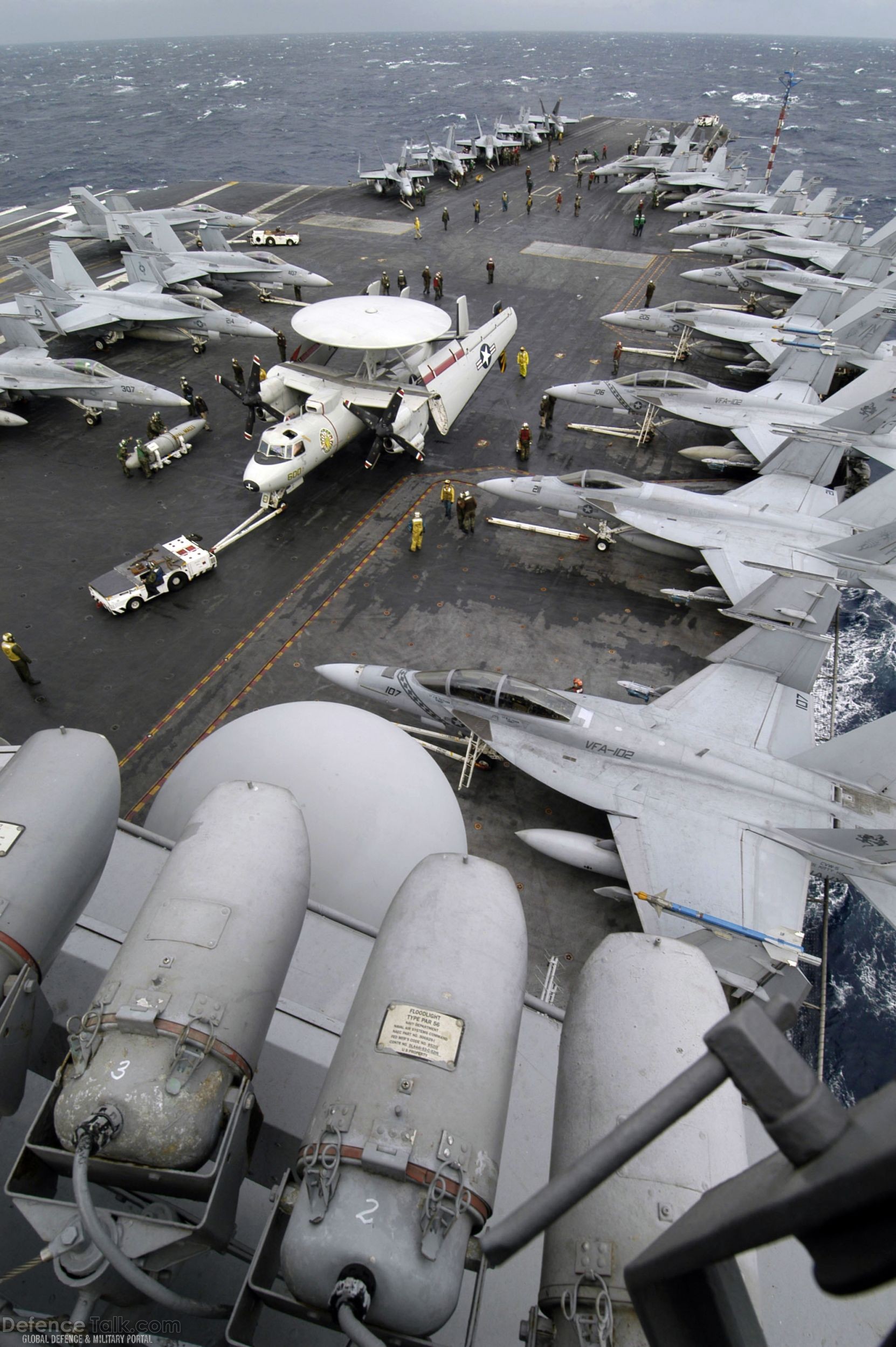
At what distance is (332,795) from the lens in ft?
33.7

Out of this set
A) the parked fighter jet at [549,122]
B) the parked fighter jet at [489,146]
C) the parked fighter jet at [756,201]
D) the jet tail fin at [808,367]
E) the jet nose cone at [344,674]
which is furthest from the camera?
Result: the parked fighter jet at [549,122]

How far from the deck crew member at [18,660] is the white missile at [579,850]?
14620 mm

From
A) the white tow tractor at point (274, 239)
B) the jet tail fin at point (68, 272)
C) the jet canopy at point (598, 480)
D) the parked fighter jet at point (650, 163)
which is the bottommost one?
the jet canopy at point (598, 480)

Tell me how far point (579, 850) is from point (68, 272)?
41274 millimetres

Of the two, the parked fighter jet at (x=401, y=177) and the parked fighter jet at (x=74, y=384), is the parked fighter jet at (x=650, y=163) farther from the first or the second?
the parked fighter jet at (x=74, y=384)

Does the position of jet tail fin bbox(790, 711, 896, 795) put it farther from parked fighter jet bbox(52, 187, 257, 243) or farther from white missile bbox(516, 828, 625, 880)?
parked fighter jet bbox(52, 187, 257, 243)

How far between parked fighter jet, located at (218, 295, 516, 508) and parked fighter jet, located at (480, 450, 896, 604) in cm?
465

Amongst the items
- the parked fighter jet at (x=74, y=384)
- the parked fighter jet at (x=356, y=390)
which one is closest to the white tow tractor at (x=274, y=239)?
the parked fighter jet at (x=74, y=384)

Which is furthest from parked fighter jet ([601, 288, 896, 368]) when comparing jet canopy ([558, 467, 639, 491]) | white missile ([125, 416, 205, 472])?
white missile ([125, 416, 205, 472])

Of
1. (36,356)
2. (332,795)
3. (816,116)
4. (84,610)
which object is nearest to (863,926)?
(332,795)

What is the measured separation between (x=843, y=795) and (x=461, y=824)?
31.1 feet

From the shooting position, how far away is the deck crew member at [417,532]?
24641 millimetres

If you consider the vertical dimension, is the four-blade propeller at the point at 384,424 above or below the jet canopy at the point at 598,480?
above

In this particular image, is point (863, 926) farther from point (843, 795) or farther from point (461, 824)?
point (461, 824)
